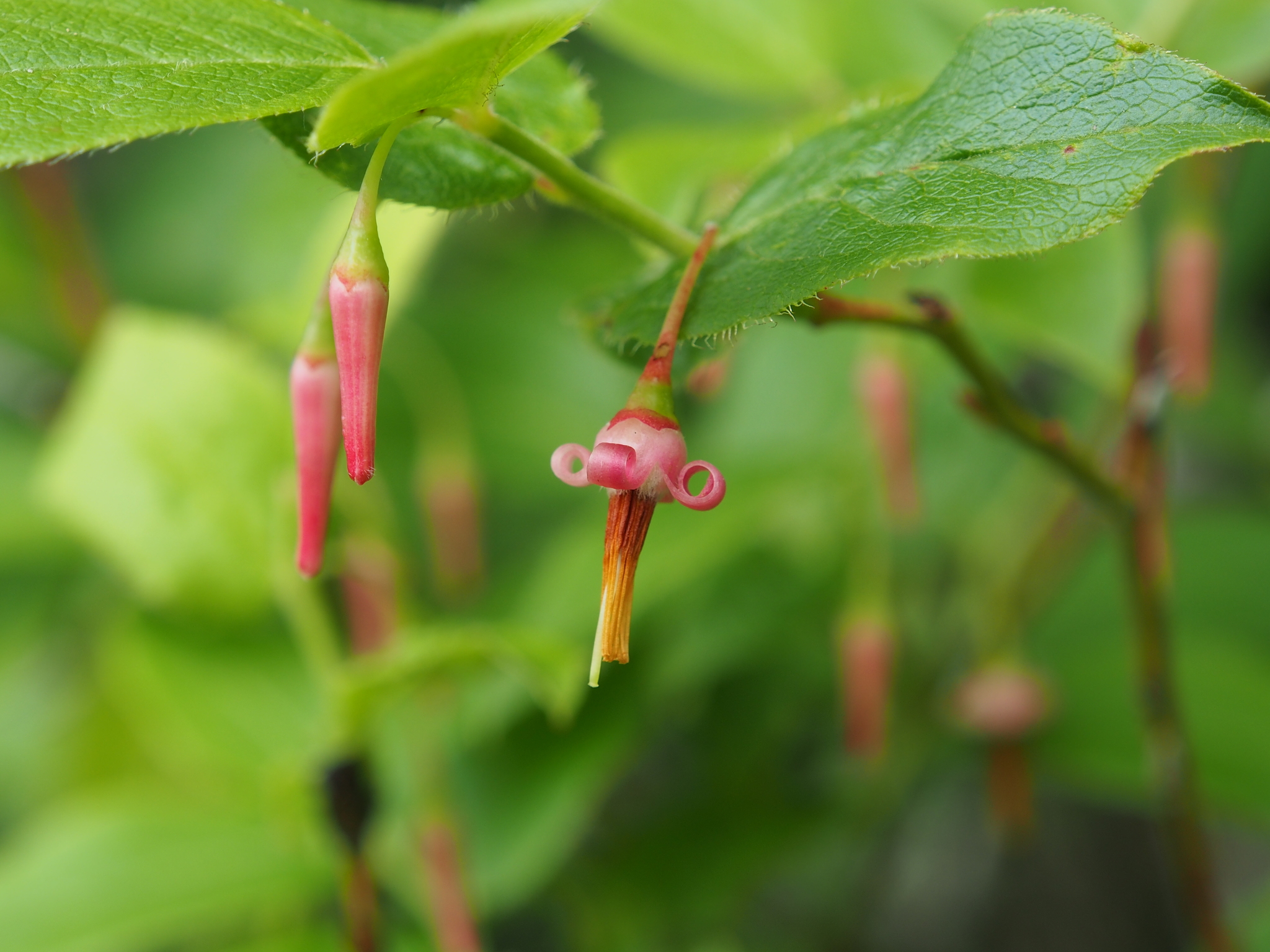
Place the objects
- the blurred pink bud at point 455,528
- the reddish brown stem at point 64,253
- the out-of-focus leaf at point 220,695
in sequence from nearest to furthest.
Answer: the out-of-focus leaf at point 220,695, the blurred pink bud at point 455,528, the reddish brown stem at point 64,253

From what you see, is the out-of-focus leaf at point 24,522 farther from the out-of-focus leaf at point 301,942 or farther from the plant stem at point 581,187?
the plant stem at point 581,187

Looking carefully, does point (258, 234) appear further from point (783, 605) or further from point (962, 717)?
point (962, 717)

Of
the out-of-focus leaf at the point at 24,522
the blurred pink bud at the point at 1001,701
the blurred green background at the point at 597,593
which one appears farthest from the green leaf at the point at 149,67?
the out-of-focus leaf at the point at 24,522

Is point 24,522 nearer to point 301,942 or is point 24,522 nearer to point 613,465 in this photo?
point 301,942

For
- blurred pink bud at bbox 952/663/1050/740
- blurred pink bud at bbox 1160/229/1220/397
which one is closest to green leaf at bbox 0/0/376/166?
blurred pink bud at bbox 1160/229/1220/397

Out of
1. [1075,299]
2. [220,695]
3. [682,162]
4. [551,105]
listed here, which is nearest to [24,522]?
[220,695]

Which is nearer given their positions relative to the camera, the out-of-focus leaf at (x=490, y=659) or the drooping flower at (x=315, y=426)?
the drooping flower at (x=315, y=426)

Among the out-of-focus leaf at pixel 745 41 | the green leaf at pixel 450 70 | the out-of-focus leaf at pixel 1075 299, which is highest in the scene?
the out-of-focus leaf at pixel 745 41

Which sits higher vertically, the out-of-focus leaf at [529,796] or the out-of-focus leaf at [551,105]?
the out-of-focus leaf at [551,105]

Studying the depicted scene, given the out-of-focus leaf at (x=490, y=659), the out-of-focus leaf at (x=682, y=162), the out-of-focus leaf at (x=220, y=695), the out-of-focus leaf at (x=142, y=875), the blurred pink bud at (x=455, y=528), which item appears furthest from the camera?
the blurred pink bud at (x=455, y=528)
